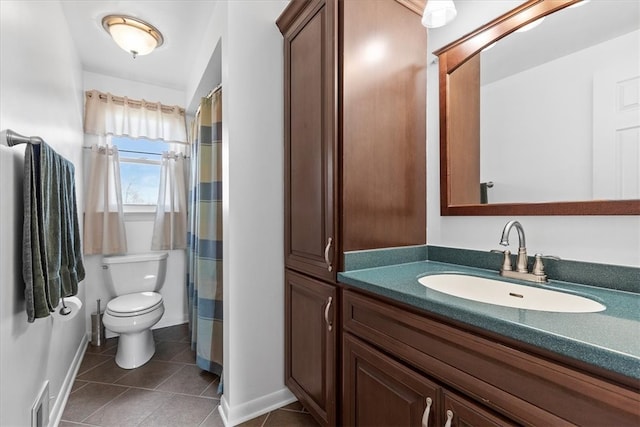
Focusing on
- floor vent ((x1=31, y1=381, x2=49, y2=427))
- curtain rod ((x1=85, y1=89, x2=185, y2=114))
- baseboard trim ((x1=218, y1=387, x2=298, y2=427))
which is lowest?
baseboard trim ((x1=218, y1=387, x2=298, y2=427))

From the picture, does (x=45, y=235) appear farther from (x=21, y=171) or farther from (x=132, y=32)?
(x=132, y=32)

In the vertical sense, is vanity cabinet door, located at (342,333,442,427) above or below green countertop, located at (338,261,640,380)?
below

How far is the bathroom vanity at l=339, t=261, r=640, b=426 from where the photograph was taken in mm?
521

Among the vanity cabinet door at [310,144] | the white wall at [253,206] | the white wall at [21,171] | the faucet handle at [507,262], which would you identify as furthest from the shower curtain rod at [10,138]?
the faucet handle at [507,262]

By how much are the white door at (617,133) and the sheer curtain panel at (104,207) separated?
327cm

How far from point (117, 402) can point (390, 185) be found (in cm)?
209

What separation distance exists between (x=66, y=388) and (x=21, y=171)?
146cm

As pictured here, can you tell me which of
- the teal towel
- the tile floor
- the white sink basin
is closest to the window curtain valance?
the teal towel

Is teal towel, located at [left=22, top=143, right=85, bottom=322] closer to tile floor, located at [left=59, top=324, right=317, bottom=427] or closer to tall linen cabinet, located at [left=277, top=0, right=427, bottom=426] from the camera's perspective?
tile floor, located at [left=59, top=324, right=317, bottom=427]

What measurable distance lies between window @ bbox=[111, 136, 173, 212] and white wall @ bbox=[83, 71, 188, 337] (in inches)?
5.3

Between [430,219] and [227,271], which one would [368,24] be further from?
[227,271]

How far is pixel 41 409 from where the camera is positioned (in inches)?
50.5

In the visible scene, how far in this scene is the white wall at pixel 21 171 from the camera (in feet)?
3.25

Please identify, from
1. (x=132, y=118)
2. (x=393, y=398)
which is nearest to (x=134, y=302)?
(x=132, y=118)
